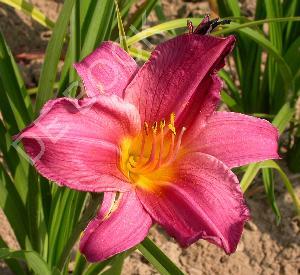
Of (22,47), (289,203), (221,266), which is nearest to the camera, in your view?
(221,266)

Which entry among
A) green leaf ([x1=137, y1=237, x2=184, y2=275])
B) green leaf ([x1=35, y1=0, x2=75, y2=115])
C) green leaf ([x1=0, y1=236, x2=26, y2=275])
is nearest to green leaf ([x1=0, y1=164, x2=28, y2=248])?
green leaf ([x1=0, y1=236, x2=26, y2=275])

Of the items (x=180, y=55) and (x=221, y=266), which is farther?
(x=221, y=266)

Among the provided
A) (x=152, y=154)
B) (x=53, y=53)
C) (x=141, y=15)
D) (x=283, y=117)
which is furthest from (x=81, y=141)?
(x=283, y=117)

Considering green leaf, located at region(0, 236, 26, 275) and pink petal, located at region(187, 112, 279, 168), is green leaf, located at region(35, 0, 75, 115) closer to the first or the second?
pink petal, located at region(187, 112, 279, 168)

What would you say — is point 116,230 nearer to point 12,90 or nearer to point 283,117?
point 12,90

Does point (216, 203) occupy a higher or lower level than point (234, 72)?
higher

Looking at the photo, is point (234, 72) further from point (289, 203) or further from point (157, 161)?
point (157, 161)

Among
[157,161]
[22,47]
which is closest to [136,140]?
[157,161]
